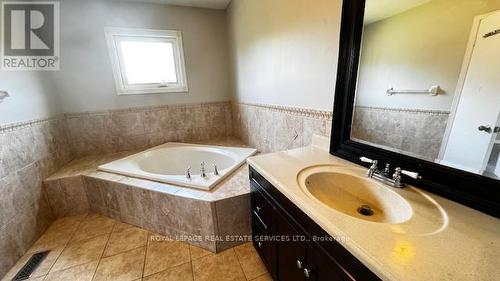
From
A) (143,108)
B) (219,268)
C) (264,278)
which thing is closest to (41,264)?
(219,268)

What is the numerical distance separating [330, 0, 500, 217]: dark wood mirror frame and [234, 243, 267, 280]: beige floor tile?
95 cm

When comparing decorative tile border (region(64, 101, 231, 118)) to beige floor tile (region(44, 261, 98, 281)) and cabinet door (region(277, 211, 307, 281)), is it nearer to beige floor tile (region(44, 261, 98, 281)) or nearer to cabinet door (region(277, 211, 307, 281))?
beige floor tile (region(44, 261, 98, 281))

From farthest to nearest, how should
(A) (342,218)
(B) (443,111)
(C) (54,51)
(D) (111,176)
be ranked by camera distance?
(C) (54,51), (D) (111,176), (B) (443,111), (A) (342,218)

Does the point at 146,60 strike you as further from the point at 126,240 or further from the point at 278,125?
the point at 126,240

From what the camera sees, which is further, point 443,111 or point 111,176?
point 111,176

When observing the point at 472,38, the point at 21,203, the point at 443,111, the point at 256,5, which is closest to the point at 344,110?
the point at 443,111

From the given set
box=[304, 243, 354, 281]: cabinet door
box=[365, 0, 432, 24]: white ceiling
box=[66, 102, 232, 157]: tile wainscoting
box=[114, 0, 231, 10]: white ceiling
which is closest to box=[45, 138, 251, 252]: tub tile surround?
box=[66, 102, 232, 157]: tile wainscoting

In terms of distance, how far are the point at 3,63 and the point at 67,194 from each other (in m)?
1.27

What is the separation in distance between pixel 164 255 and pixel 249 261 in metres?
0.67

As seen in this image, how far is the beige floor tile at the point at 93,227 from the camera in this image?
181 cm

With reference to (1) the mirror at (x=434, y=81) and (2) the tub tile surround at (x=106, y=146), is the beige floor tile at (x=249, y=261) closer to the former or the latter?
(2) the tub tile surround at (x=106, y=146)

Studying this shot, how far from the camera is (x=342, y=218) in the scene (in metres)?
0.68

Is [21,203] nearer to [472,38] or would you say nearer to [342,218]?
[342,218]

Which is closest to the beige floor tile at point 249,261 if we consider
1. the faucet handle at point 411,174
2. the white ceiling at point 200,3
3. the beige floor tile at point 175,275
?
the beige floor tile at point 175,275
